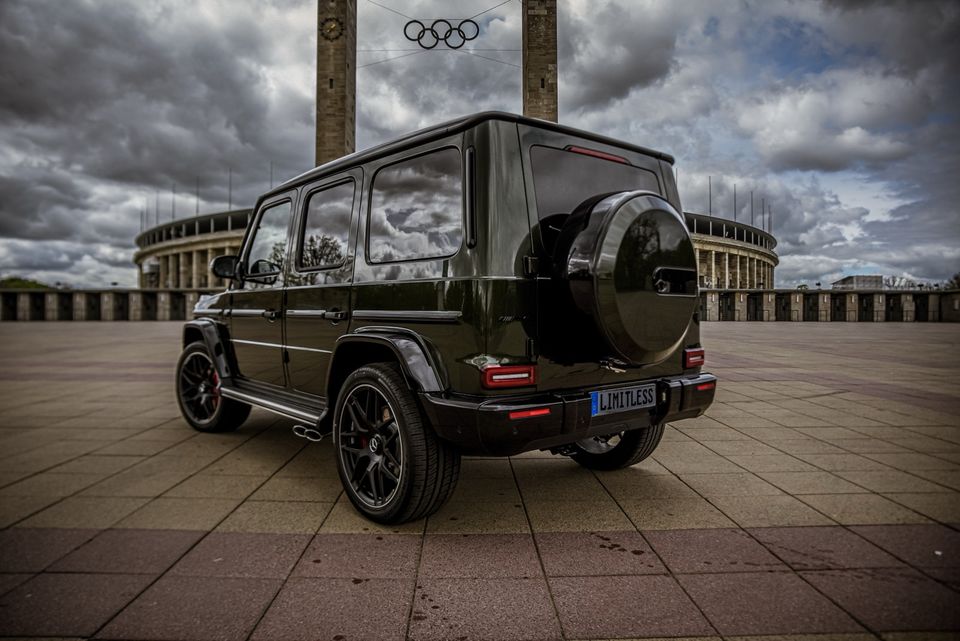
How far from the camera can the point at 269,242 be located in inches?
179

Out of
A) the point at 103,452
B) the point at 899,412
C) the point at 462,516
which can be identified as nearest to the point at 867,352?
the point at 899,412

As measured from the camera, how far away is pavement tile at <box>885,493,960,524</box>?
3146mm

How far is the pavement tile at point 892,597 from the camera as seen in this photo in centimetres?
211

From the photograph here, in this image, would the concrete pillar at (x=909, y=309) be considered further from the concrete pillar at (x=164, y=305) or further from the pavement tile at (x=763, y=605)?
the concrete pillar at (x=164, y=305)

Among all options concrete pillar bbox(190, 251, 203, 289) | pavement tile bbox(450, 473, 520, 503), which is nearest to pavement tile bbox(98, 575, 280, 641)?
pavement tile bbox(450, 473, 520, 503)

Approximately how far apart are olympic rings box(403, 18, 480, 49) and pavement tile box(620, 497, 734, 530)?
1010 inches

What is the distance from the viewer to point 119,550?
275 centimetres

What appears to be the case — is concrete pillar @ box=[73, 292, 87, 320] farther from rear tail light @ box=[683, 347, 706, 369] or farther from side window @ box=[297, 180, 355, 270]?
rear tail light @ box=[683, 347, 706, 369]

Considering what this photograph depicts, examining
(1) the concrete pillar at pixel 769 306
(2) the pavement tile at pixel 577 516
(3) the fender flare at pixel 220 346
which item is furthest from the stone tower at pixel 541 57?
(2) the pavement tile at pixel 577 516

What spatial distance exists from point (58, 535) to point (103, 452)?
1.85 metres

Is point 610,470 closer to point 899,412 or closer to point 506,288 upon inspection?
point 506,288

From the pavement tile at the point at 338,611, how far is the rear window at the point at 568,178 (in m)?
1.90

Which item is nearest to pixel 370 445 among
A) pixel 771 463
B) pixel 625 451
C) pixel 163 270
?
pixel 625 451

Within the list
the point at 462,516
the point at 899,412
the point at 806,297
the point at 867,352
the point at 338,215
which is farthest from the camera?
the point at 806,297
